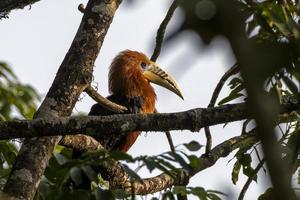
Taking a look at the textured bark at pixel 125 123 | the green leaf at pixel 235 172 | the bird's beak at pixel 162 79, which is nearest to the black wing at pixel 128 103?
the bird's beak at pixel 162 79

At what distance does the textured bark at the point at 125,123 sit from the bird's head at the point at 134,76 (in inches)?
146

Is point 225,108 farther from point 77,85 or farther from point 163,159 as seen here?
point 77,85

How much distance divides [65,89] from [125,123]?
0.78m

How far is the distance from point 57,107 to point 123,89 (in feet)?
11.0

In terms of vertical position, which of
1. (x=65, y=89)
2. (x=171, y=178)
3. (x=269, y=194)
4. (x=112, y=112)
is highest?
(x=112, y=112)

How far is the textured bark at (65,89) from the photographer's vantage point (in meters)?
3.02

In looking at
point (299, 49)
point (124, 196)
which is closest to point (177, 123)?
point (124, 196)

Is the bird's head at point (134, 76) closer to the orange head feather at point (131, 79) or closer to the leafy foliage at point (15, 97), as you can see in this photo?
the orange head feather at point (131, 79)

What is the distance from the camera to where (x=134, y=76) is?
7.09m

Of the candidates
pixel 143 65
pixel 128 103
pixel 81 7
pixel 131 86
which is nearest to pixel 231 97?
pixel 81 7

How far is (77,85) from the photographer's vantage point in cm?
353

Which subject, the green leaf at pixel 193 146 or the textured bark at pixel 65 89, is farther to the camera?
the textured bark at pixel 65 89

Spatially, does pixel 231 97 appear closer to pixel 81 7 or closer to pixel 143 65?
pixel 81 7

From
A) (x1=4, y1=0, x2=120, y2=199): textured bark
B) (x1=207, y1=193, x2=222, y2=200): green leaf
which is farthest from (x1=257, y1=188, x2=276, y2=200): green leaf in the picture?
(x1=4, y1=0, x2=120, y2=199): textured bark
